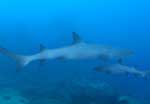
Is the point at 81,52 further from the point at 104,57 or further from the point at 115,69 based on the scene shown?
the point at 115,69

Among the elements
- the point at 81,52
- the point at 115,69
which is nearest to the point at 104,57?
the point at 81,52

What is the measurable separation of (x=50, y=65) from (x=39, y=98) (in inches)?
565

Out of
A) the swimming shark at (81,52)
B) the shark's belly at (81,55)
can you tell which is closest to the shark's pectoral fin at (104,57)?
the swimming shark at (81,52)

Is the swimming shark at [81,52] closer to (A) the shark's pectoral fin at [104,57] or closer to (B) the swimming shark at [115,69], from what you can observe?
(A) the shark's pectoral fin at [104,57]

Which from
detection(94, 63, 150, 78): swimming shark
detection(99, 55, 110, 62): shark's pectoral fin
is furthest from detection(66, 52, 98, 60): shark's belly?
detection(94, 63, 150, 78): swimming shark

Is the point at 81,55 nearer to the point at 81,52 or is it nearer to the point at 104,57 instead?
the point at 81,52

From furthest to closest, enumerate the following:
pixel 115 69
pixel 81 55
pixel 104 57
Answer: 1. pixel 115 69
2. pixel 104 57
3. pixel 81 55

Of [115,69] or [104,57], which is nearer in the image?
[104,57]

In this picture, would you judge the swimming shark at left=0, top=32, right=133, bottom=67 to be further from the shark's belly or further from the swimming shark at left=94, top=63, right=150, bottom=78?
the swimming shark at left=94, top=63, right=150, bottom=78

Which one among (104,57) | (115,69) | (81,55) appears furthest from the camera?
(115,69)

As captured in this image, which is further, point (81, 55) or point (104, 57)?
point (104, 57)

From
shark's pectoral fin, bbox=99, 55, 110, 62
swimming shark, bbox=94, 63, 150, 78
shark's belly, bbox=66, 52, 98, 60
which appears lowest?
shark's belly, bbox=66, 52, 98, 60

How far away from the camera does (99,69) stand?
9.30 m

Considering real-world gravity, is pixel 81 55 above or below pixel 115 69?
below
